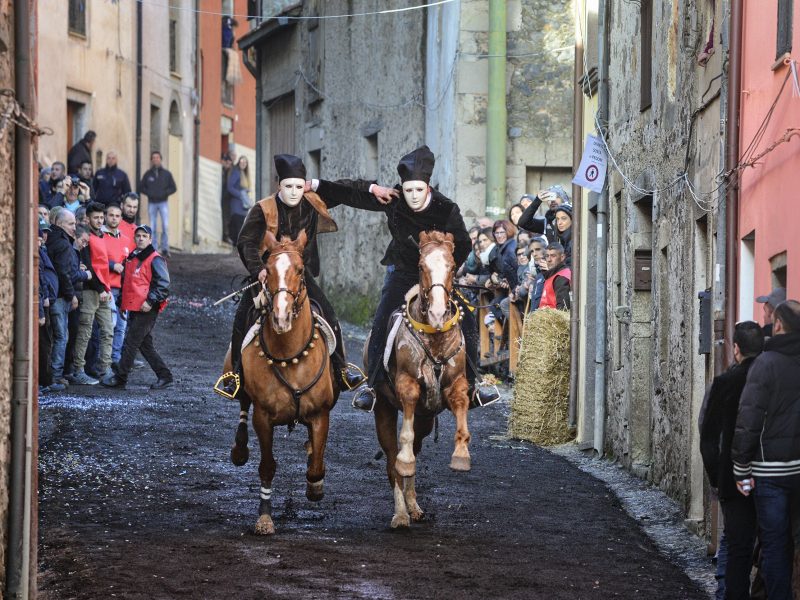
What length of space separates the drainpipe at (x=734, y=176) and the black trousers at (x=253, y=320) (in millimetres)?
2889

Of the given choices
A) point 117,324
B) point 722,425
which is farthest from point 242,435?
point 117,324

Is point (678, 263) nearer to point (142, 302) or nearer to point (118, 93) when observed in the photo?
point (142, 302)

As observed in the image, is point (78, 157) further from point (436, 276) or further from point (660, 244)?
point (436, 276)

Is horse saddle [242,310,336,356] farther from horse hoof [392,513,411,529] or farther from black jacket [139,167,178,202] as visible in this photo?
black jacket [139,167,178,202]

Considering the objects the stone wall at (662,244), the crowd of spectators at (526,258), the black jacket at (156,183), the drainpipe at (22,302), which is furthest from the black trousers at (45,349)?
the black jacket at (156,183)

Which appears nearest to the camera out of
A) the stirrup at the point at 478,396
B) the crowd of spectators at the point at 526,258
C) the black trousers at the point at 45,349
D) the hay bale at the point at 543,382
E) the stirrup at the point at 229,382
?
the stirrup at the point at 478,396

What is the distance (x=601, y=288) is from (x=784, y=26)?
317 inches

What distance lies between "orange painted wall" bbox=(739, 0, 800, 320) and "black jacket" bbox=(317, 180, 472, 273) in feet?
7.10

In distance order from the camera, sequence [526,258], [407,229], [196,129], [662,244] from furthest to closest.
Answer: [196,129]
[526,258]
[662,244]
[407,229]

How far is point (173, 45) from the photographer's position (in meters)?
49.7

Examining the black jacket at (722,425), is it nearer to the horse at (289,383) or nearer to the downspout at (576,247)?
the horse at (289,383)

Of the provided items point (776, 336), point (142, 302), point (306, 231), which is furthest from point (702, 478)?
point (142, 302)

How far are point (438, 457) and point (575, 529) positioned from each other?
411 cm

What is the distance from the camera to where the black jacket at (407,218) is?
44.0ft
